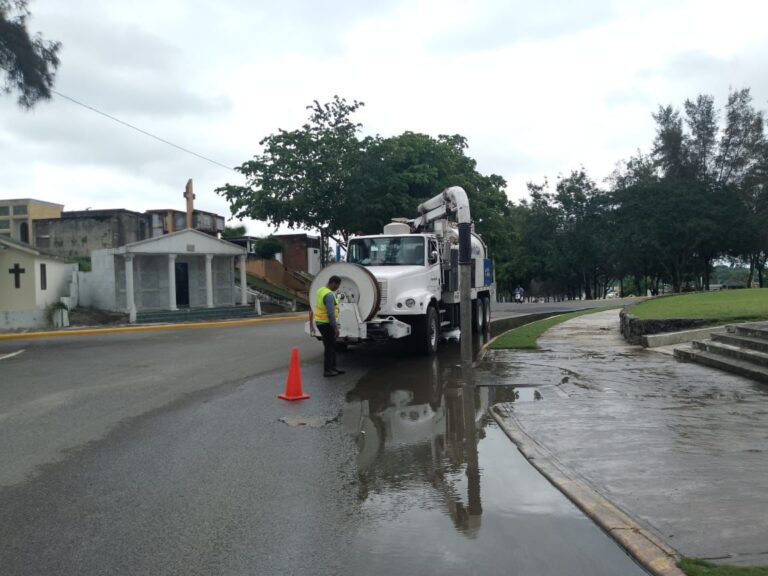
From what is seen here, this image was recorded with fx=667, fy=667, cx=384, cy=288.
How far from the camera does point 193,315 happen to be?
91.8 feet

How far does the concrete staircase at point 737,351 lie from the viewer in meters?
10.0

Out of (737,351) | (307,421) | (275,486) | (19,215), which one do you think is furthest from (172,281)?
(275,486)

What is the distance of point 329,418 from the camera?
26.6 ft

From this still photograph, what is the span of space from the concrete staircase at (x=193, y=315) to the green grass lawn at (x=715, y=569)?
24.5 m

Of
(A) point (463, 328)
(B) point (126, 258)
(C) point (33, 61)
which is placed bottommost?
(A) point (463, 328)

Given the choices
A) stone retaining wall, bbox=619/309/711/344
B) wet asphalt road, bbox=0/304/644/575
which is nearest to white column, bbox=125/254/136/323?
wet asphalt road, bbox=0/304/644/575

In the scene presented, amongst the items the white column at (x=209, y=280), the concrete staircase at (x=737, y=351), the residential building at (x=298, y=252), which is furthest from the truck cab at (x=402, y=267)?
the residential building at (x=298, y=252)

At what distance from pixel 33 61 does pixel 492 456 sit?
1612 centimetres

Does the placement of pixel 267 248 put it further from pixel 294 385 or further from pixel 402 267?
Answer: pixel 294 385

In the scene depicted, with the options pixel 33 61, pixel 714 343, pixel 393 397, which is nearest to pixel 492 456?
pixel 393 397

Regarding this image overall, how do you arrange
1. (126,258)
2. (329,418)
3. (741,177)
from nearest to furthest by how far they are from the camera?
(329,418)
(126,258)
(741,177)

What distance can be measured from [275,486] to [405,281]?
8.12 meters

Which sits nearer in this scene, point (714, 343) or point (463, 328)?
point (463, 328)

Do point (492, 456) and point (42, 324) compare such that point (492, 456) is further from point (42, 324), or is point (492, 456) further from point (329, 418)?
point (42, 324)
